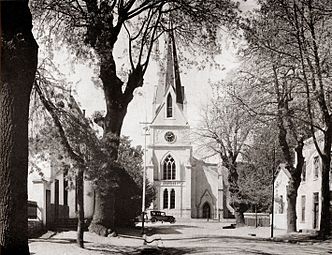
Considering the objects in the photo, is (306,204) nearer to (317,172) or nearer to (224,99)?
(317,172)

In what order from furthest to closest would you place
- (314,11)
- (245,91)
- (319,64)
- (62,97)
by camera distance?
(245,91), (319,64), (314,11), (62,97)

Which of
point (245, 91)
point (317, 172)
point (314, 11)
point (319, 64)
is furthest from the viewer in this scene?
point (317, 172)

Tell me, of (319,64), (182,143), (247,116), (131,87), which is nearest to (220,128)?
(182,143)

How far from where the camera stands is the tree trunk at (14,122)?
437 centimetres

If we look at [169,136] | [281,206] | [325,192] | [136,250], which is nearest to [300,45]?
[325,192]

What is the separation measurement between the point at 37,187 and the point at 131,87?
2090 mm

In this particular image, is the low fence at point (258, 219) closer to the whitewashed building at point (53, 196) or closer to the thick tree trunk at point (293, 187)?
the thick tree trunk at point (293, 187)

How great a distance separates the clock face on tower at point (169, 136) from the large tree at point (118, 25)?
807 cm

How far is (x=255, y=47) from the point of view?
26.2 feet

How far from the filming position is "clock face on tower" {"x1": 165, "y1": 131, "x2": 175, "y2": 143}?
16806mm

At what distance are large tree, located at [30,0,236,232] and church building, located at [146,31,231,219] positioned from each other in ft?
3.66

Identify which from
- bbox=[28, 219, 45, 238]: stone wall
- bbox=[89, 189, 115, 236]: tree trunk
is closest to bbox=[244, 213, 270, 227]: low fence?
bbox=[89, 189, 115, 236]: tree trunk

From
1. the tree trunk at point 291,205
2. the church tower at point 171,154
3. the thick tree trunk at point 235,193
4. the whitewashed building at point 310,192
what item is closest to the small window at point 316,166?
the whitewashed building at point 310,192

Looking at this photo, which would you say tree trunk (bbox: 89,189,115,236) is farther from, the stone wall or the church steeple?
the church steeple
